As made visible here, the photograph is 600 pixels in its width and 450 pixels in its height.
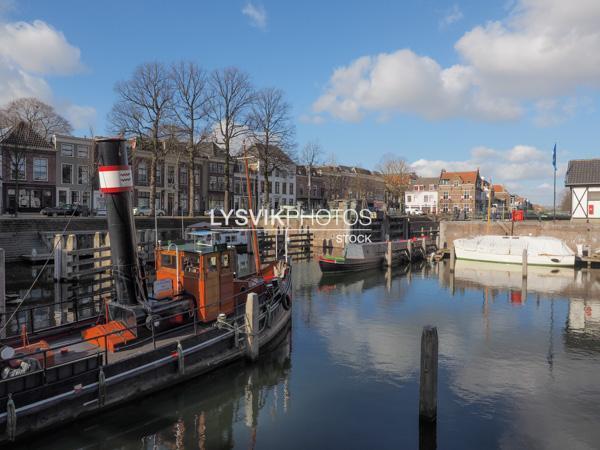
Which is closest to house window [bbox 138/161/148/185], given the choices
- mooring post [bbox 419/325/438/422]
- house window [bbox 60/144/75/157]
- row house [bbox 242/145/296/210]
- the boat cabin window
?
house window [bbox 60/144/75/157]

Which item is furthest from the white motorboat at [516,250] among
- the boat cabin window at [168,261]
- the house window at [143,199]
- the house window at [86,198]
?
A: the house window at [86,198]

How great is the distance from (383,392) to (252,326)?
4287mm

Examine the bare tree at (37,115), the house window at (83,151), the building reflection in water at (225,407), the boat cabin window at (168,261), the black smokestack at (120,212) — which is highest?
the bare tree at (37,115)

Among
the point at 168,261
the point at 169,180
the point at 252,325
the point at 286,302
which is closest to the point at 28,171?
the point at 169,180

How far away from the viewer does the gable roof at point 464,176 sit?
96625 millimetres

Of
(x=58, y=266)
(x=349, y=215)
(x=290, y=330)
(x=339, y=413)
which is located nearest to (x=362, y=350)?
(x=290, y=330)

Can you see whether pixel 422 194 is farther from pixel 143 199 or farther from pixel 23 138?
pixel 23 138

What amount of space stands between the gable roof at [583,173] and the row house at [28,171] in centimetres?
5583

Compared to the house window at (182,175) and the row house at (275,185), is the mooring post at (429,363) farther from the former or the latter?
the house window at (182,175)

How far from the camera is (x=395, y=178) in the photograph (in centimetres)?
9062

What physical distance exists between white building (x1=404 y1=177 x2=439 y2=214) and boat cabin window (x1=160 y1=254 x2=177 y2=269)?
88.0 meters

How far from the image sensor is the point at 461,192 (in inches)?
3802

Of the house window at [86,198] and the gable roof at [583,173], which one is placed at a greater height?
the gable roof at [583,173]

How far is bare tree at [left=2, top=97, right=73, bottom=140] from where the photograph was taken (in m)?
57.6
